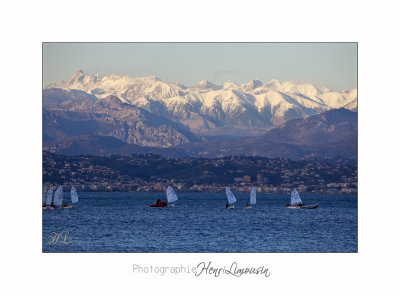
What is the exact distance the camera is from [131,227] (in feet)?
253

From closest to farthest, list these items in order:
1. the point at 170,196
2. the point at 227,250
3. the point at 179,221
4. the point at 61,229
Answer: the point at 227,250 → the point at 61,229 → the point at 179,221 → the point at 170,196

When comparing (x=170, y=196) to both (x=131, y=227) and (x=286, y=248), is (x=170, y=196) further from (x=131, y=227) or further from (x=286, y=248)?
(x=286, y=248)

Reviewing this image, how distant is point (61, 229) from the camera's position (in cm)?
7469
